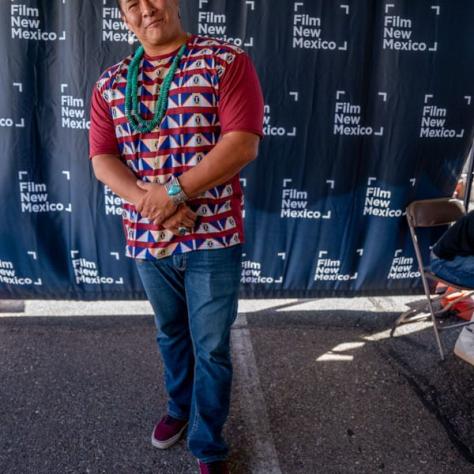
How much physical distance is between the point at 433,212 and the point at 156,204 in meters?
2.26

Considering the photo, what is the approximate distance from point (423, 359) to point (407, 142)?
1.43 meters

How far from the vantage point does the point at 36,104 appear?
3244 millimetres

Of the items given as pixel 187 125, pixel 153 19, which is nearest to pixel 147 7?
pixel 153 19

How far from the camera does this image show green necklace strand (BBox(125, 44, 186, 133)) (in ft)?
6.02

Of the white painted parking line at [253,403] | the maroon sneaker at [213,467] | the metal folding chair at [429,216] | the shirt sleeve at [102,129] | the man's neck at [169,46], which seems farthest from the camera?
the metal folding chair at [429,216]

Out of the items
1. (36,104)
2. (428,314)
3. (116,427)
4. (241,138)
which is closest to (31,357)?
(116,427)

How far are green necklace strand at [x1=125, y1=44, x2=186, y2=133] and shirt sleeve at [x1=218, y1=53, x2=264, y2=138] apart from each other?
0.64 feet

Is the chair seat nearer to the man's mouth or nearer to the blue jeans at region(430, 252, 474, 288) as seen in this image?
the blue jeans at region(430, 252, 474, 288)

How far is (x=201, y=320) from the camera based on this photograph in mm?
2012

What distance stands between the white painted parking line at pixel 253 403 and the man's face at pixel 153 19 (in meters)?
1.84

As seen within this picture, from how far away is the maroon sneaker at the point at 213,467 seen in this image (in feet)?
7.06

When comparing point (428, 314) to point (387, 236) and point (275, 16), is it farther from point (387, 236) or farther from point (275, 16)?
point (275, 16)

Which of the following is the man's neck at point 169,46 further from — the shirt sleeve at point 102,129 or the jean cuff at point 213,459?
the jean cuff at point 213,459

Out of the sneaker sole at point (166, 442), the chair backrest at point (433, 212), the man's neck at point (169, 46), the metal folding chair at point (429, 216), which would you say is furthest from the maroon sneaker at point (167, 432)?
the chair backrest at point (433, 212)
